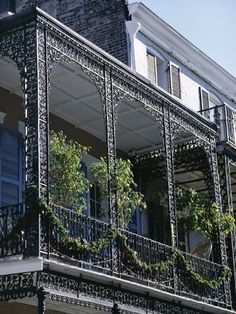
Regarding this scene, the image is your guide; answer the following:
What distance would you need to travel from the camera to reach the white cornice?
18016mm

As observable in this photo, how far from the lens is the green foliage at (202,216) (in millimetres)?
15648

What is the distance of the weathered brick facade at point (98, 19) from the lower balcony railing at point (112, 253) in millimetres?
5436

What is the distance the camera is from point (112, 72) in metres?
13.4

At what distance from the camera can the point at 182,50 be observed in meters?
19.5

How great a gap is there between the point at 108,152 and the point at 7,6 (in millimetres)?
6347

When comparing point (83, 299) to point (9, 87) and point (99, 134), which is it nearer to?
point (9, 87)

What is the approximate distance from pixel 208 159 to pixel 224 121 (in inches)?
63.7

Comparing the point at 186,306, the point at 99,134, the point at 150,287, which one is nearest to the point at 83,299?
the point at 150,287

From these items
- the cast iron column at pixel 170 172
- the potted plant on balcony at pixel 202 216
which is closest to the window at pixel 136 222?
the potted plant on balcony at pixel 202 216

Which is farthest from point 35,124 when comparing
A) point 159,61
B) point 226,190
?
point 159,61

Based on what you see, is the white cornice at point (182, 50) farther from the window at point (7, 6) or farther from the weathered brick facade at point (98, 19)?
the window at point (7, 6)

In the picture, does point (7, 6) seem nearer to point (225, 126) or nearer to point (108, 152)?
point (225, 126)

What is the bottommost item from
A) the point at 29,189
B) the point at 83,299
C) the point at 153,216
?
the point at 83,299

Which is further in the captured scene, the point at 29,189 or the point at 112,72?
the point at 112,72
